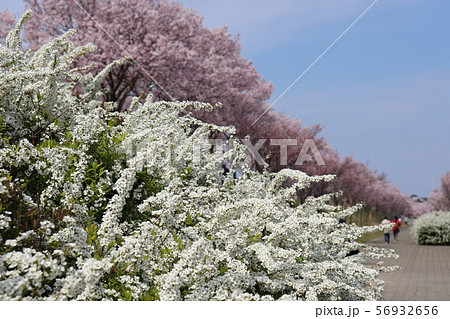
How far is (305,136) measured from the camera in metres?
33.1

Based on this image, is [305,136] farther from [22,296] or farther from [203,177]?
[22,296]

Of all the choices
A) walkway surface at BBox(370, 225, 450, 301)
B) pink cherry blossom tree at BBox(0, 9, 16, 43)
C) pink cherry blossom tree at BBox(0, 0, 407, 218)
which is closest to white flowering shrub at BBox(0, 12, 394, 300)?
walkway surface at BBox(370, 225, 450, 301)

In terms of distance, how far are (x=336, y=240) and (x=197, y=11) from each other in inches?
893

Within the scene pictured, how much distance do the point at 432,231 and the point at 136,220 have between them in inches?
1149

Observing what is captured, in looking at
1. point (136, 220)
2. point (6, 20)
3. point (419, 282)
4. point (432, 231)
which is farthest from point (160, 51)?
point (432, 231)

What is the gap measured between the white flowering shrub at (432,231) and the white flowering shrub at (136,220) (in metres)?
26.7

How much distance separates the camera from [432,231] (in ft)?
97.7

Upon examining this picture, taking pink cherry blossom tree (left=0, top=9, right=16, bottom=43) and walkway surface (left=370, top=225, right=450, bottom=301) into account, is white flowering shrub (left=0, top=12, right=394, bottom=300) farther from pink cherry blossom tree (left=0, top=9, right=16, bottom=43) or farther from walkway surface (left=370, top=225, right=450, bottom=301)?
pink cherry blossom tree (left=0, top=9, right=16, bottom=43)

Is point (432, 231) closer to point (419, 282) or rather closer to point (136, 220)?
point (419, 282)

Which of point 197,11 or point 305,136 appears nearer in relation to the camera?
point 197,11

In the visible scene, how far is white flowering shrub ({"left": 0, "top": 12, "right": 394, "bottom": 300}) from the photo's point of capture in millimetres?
3312
